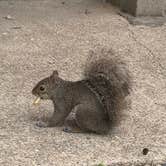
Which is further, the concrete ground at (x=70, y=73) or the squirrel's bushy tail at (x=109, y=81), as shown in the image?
the squirrel's bushy tail at (x=109, y=81)

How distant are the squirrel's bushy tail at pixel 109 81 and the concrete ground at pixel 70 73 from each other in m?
0.21

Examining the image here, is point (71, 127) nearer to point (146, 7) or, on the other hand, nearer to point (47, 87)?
point (47, 87)

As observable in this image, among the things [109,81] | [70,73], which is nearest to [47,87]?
[109,81]

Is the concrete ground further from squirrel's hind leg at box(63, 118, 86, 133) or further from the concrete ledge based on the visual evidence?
the concrete ledge

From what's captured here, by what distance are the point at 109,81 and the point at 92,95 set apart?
0.18 m

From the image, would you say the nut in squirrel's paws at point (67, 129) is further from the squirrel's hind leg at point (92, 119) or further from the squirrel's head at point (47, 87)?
the squirrel's head at point (47, 87)

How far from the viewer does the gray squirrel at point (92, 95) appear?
4680mm

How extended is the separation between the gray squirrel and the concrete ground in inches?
4.9

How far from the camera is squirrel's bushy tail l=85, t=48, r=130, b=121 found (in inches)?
184

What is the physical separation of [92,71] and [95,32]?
2.42 metres

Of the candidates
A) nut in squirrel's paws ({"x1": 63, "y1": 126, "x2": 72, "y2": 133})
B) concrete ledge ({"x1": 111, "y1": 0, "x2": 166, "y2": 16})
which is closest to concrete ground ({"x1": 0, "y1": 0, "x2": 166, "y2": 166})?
nut in squirrel's paws ({"x1": 63, "y1": 126, "x2": 72, "y2": 133})

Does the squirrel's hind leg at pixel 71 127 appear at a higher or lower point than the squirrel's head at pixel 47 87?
lower

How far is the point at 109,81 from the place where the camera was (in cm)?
469

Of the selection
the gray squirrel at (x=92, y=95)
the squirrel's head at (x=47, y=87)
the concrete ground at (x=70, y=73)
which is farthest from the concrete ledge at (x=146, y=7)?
the squirrel's head at (x=47, y=87)
